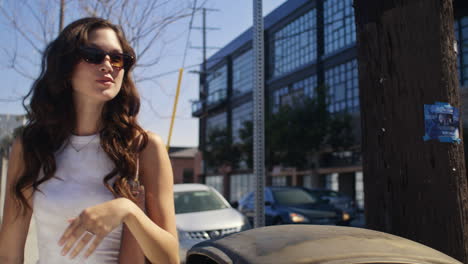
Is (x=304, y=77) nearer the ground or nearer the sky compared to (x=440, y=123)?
nearer the sky

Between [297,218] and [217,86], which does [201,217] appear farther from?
[217,86]

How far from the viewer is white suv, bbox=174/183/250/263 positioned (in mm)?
8453

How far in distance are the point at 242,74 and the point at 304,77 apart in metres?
10.9

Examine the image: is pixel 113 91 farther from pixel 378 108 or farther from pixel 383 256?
pixel 378 108

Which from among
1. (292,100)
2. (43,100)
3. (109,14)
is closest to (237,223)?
(109,14)

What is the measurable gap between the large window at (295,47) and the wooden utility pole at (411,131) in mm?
28249

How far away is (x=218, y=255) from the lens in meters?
1.75

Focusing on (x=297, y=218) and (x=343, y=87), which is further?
(x=343, y=87)

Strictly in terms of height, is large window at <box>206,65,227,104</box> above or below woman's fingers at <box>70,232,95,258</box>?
above

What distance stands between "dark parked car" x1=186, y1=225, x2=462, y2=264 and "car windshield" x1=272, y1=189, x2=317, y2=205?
1088cm

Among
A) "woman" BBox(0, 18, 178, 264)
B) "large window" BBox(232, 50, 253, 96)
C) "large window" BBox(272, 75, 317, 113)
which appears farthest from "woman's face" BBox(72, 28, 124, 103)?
"large window" BBox(232, 50, 253, 96)

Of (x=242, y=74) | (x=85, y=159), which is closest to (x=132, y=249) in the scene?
(x=85, y=159)

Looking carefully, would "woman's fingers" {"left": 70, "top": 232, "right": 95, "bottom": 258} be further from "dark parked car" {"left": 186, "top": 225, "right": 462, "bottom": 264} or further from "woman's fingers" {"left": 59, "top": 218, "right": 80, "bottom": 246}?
"dark parked car" {"left": 186, "top": 225, "right": 462, "bottom": 264}

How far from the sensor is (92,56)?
75.3 inches
